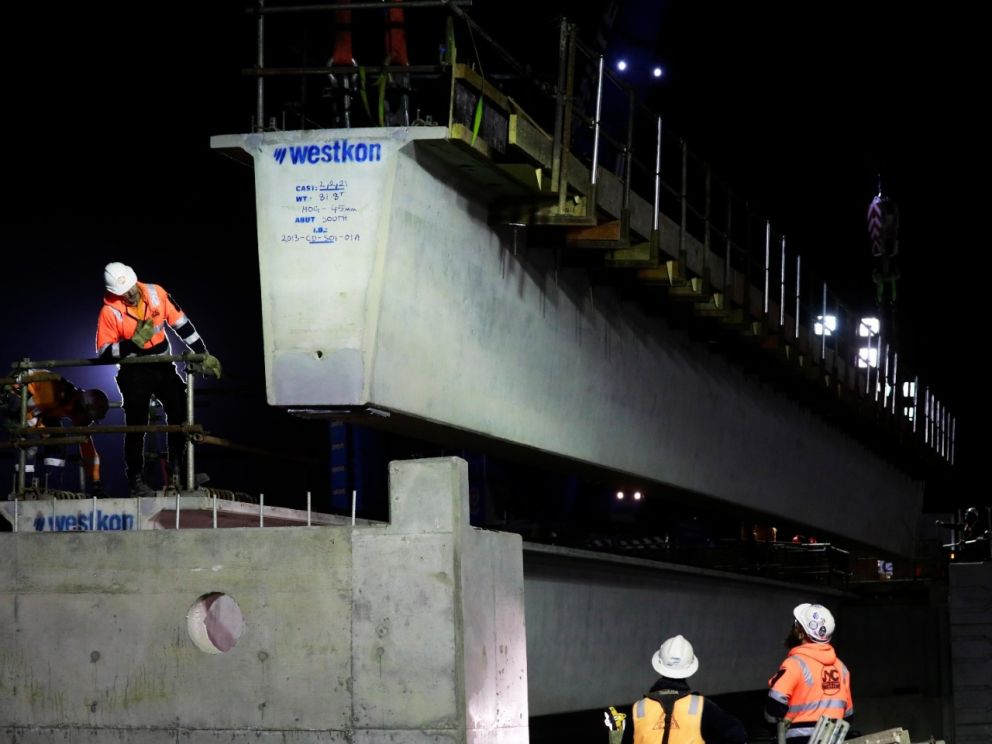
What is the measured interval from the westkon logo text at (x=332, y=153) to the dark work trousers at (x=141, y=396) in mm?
2364

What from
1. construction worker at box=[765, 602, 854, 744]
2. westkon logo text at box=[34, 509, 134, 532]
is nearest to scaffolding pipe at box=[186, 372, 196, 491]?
westkon logo text at box=[34, 509, 134, 532]

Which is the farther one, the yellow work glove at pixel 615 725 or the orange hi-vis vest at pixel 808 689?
the orange hi-vis vest at pixel 808 689

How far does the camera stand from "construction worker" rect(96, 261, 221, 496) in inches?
521

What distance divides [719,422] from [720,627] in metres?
3.02

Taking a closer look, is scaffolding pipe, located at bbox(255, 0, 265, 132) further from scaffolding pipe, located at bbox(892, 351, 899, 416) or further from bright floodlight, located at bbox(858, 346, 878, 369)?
scaffolding pipe, located at bbox(892, 351, 899, 416)

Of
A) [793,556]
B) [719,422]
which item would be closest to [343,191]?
[719,422]

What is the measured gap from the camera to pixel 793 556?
30.4 meters

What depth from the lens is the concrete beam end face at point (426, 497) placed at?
389 inches

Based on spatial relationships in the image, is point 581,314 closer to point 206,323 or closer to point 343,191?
point 343,191

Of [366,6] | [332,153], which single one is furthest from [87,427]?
[366,6]

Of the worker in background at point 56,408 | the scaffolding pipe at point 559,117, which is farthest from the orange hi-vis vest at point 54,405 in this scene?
the scaffolding pipe at point 559,117

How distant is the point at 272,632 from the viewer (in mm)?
10078

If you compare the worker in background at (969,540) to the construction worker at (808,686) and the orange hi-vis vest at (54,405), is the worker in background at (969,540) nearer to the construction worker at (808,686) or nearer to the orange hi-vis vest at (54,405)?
the construction worker at (808,686)

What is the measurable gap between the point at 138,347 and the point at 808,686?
680cm
